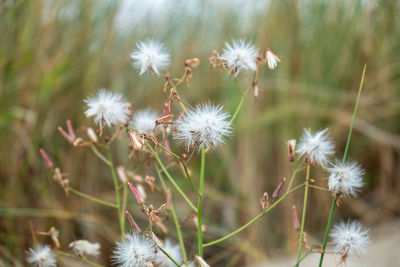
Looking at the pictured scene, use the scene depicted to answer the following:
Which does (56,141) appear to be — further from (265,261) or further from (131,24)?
(265,261)

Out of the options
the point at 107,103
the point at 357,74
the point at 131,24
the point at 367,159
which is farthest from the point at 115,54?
the point at 107,103

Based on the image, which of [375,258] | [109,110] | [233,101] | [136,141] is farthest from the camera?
[233,101]

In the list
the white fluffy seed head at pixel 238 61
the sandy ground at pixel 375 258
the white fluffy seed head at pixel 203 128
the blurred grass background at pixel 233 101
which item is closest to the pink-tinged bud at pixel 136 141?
the white fluffy seed head at pixel 203 128

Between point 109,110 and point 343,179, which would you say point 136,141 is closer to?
point 109,110

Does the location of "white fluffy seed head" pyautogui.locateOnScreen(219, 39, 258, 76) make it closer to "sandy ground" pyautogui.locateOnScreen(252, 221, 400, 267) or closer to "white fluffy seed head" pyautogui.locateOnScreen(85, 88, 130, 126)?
A: "white fluffy seed head" pyautogui.locateOnScreen(85, 88, 130, 126)

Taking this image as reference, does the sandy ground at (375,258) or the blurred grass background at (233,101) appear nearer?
the sandy ground at (375,258)

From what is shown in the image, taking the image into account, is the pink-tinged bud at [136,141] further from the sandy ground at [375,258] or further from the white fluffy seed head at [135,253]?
the sandy ground at [375,258]

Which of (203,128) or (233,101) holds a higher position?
(233,101)

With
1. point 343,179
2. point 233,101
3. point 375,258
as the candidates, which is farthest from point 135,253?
point 233,101

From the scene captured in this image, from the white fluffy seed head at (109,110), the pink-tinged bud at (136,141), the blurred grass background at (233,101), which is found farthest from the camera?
the blurred grass background at (233,101)
